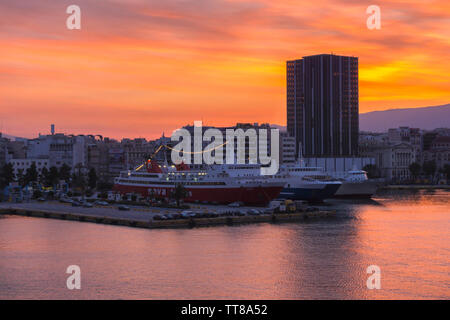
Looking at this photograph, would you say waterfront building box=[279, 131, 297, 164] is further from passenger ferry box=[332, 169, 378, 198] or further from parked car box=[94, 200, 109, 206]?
parked car box=[94, 200, 109, 206]

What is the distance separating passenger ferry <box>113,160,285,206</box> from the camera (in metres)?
71.9

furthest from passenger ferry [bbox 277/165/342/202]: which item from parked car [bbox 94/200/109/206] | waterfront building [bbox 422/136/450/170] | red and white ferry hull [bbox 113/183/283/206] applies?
waterfront building [bbox 422/136/450/170]

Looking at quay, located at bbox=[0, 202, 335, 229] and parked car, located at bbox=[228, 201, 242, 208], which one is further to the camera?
parked car, located at bbox=[228, 201, 242, 208]

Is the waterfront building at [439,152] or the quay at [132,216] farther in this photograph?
the waterfront building at [439,152]

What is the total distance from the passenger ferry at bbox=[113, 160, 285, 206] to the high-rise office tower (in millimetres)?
107665

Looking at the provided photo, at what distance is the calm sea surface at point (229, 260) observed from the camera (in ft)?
102

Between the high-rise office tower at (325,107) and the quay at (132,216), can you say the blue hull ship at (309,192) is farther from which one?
the high-rise office tower at (325,107)

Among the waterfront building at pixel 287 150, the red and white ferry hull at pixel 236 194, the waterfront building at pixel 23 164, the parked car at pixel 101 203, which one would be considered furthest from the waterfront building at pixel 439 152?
the parked car at pixel 101 203

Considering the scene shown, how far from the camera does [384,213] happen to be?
214 feet

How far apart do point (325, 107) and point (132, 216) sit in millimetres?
140079

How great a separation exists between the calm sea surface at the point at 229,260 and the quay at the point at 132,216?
1.59 m
